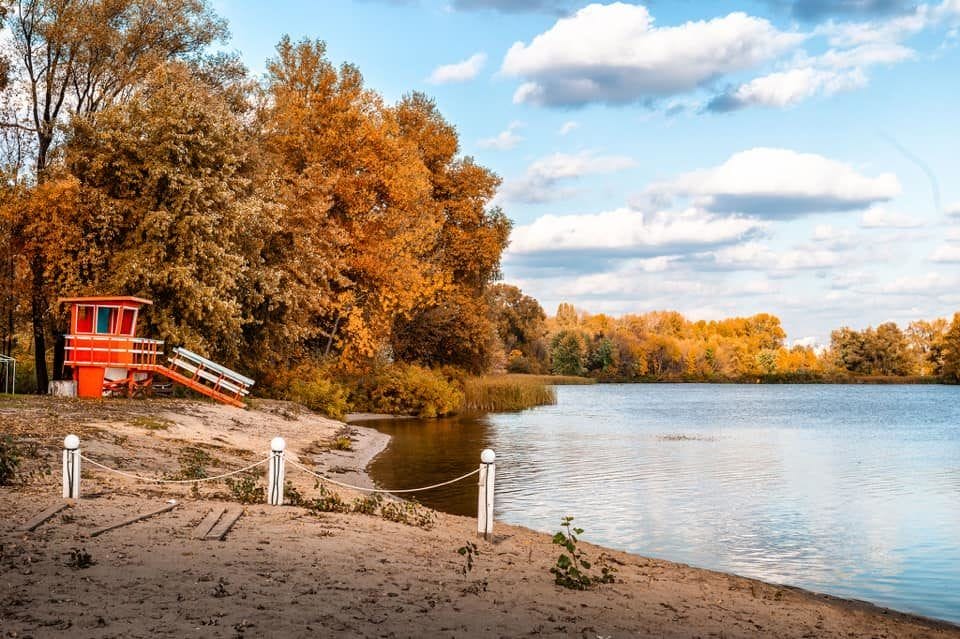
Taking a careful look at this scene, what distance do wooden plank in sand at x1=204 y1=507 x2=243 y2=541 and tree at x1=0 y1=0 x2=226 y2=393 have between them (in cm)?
2366

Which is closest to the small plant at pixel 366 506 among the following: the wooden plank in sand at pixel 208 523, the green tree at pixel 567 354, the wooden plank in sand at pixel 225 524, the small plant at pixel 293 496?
A: the small plant at pixel 293 496

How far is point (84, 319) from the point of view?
104 feet

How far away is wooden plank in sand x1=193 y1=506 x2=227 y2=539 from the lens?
1173cm

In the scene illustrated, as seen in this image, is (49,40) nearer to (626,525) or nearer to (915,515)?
(626,525)

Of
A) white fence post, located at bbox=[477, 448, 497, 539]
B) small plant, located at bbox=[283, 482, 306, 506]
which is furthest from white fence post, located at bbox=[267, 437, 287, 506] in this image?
white fence post, located at bbox=[477, 448, 497, 539]

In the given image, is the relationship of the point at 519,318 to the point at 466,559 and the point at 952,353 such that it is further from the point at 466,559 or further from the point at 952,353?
the point at 466,559

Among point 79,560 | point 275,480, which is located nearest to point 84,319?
point 275,480

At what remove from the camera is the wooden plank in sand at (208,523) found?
11734 mm

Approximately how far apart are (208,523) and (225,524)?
0.22 meters

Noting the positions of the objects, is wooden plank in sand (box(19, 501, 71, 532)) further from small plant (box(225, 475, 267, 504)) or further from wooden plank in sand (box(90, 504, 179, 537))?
small plant (box(225, 475, 267, 504))

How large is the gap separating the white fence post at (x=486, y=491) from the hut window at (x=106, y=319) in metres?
21.6

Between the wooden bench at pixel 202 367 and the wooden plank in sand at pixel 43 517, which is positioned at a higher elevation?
the wooden bench at pixel 202 367

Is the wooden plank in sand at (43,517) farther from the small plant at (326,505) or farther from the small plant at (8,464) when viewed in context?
the small plant at (326,505)

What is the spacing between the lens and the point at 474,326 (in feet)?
184
